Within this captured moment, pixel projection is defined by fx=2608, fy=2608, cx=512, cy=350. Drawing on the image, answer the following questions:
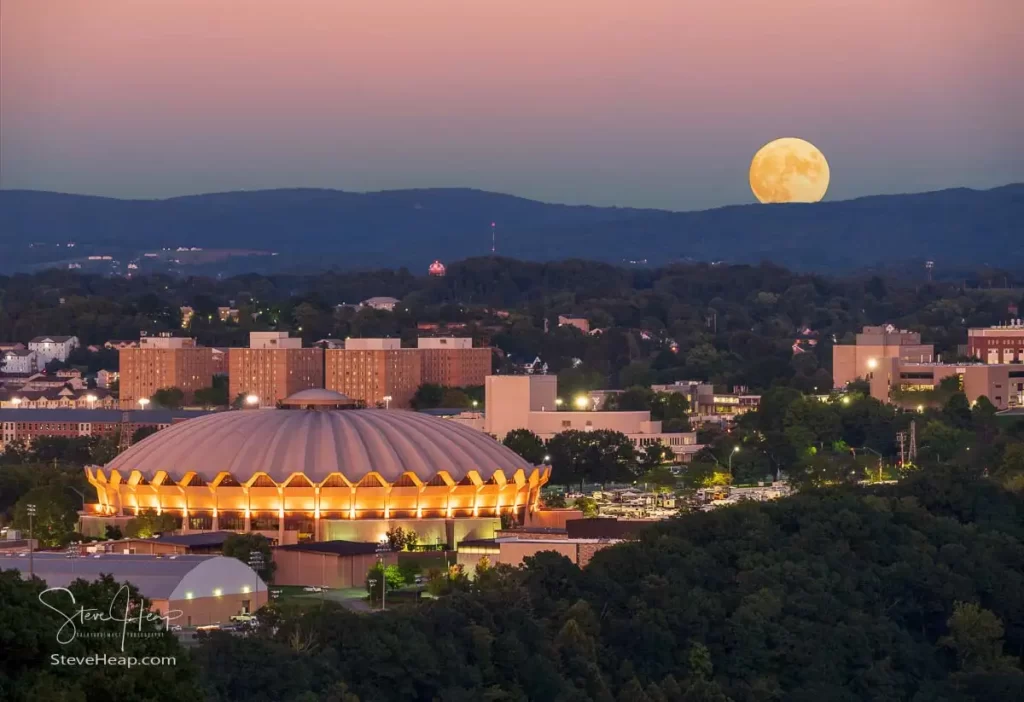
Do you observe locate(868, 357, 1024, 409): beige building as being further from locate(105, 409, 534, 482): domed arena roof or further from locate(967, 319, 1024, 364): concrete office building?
locate(105, 409, 534, 482): domed arena roof

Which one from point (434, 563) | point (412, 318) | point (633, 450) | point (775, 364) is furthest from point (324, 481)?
point (412, 318)

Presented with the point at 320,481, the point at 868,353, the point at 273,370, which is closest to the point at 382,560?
the point at 320,481

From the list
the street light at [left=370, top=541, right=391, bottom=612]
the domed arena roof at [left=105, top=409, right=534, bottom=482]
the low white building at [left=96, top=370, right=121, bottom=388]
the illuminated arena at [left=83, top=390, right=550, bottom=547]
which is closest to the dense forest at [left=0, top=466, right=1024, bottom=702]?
the street light at [left=370, top=541, right=391, bottom=612]

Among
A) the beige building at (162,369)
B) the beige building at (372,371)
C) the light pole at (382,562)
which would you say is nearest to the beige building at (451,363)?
the beige building at (372,371)

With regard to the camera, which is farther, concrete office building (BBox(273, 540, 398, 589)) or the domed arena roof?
the domed arena roof
